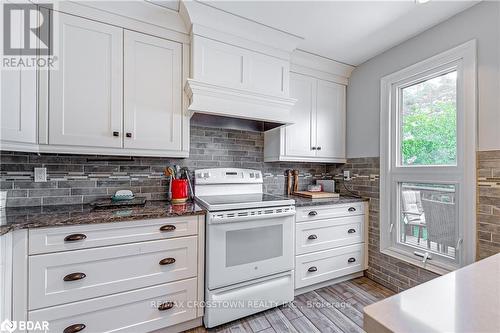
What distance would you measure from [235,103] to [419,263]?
221 centimetres

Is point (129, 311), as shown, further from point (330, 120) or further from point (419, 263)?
point (330, 120)

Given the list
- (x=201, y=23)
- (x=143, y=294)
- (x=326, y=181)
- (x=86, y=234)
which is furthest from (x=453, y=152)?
(x=86, y=234)

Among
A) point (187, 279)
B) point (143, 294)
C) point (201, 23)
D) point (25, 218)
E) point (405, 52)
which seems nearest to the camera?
point (25, 218)

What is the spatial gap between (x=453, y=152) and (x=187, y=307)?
2447 millimetres

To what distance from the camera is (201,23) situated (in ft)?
5.88

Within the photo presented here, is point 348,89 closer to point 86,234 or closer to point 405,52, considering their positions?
point 405,52

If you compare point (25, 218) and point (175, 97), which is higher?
point (175, 97)

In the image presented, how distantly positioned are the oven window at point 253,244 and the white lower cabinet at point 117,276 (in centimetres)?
23

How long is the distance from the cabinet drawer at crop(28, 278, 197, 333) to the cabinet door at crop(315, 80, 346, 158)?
1.97 metres

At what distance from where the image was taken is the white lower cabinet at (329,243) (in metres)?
2.10

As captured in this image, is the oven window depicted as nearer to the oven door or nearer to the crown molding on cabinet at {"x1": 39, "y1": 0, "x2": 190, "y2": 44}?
the oven door

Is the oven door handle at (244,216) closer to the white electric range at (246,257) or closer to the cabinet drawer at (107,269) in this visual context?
the white electric range at (246,257)

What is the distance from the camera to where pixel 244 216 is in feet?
5.61

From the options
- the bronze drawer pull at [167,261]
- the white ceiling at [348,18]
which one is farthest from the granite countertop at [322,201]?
the white ceiling at [348,18]
